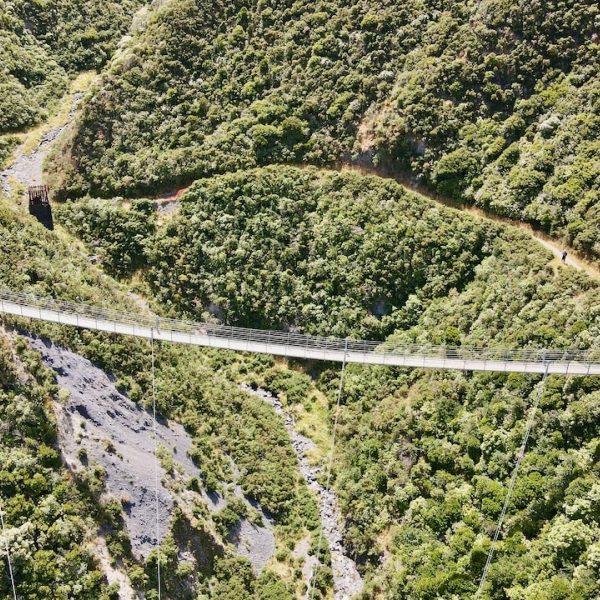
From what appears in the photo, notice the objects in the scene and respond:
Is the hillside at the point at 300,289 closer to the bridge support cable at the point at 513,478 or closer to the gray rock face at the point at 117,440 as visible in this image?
the gray rock face at the point at 117,440

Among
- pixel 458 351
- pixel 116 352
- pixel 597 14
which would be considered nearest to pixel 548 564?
pixel 458 351

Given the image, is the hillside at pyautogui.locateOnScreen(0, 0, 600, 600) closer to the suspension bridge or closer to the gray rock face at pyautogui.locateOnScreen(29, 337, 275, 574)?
the gray rock face at pyautogui.locateOnScreen(29, 337, 275, 574)

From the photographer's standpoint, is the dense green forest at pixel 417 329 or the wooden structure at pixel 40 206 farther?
the wooden structure at pixel 40 206

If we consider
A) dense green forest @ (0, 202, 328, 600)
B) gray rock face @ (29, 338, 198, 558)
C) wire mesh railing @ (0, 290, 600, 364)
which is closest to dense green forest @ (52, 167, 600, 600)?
wire mesh railing @ (0, 290, 600, 364)

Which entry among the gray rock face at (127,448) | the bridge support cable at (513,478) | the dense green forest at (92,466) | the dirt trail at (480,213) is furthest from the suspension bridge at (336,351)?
the dirt trail at (480,213)

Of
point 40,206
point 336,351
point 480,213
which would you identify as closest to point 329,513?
point 336,351

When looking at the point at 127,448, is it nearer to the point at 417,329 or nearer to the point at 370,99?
the point at 417,329

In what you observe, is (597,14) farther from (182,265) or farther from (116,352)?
(116,352)
